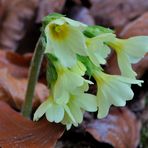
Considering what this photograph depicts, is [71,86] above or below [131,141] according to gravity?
above

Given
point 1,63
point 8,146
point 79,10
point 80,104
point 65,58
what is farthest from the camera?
point 79,10

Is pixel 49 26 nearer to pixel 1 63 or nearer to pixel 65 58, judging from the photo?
pixel 65 58

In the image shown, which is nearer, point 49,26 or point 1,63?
point 49,26

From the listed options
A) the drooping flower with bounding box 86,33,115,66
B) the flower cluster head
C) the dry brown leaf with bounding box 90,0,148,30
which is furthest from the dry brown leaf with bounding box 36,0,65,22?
the drooping flower with bounding box 86,33,115,66

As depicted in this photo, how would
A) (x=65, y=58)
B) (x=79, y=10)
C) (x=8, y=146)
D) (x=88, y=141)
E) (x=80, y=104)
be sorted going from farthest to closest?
(x=79, y=10) < (x=88, y=141) < (x=8, y=146) < (x=80, y=104) < (x=65, y=58)

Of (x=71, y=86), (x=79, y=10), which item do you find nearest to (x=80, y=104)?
(x=71, y=86)

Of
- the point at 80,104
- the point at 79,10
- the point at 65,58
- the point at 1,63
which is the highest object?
the point at 65,58

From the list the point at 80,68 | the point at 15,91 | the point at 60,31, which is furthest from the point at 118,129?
the point at 60,31
